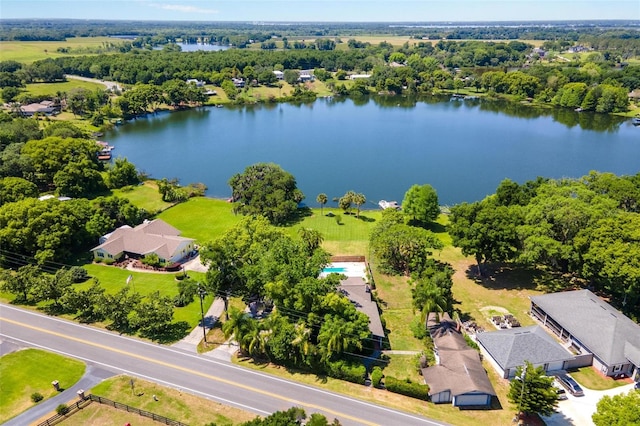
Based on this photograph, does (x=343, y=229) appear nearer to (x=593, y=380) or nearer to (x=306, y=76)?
(x=593, y=380)

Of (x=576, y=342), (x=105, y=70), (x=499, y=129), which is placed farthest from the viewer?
(x=105, y=70)

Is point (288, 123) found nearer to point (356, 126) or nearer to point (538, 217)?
point (356, 126)

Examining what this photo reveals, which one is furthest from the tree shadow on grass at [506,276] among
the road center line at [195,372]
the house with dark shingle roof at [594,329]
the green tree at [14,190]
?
the green tree at [14,190]

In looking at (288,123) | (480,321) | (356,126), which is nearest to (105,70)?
(288,123)

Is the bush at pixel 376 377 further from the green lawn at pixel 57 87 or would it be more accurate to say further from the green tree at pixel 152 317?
the green lawn at pixel 57 87

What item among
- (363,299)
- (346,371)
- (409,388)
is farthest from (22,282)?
(409,388)
